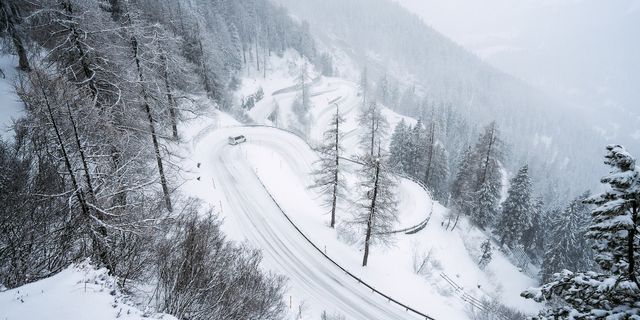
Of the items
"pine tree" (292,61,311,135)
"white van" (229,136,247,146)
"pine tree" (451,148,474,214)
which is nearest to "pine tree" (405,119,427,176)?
"pine tree" (451,148,474,214)

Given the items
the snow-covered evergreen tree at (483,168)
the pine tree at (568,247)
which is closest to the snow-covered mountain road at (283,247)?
the snow-covered evergreen tree at (483,168)

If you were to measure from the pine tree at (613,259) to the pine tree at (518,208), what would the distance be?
39.0 meters

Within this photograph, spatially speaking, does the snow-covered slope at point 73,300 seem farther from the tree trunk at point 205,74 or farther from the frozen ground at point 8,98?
the tree trunk at point 205,74

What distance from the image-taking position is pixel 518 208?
132ft

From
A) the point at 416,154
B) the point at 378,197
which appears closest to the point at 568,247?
the point at 416,154

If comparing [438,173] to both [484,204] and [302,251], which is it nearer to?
[484,204]

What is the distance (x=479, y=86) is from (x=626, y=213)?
665 feet

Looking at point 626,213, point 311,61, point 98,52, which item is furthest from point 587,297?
point 311,61

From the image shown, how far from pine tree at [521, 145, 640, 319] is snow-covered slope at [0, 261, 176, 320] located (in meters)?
9.20

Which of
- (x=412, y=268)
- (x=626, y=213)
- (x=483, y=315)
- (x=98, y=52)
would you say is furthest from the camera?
(x=412, y=268)

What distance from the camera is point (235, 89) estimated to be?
71.6 meters

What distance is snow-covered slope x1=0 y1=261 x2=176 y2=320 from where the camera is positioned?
6.49 m

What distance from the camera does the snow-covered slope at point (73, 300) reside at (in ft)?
21.3

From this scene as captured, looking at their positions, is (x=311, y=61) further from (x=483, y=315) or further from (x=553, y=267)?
(x=483, y=315)
